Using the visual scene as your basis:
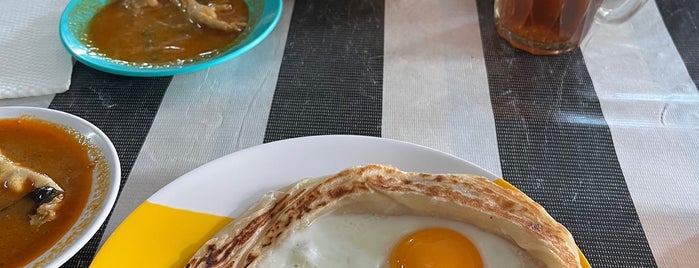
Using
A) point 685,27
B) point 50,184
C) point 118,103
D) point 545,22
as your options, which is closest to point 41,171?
point 50,184

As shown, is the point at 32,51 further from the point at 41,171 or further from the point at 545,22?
the point at 545,22

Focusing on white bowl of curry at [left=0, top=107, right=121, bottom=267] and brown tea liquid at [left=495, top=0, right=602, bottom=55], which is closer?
white bowl of curry at [left=0, top=107, right=121, bottom=267]

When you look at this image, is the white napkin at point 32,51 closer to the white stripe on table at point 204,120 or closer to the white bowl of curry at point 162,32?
the white bowl of curry at point 162,32

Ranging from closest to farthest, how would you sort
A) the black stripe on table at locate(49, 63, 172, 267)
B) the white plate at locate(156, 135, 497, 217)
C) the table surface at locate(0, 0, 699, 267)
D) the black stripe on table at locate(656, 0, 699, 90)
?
1. the white plate at locate(156, 135, 497, 217)
2. the table surface at locate(0, 0, 699, 267)
3. the black stripe on table at locate(49, 63, 172, 267)
4. the black stripe on table at locate(656, 0, 699, 90)

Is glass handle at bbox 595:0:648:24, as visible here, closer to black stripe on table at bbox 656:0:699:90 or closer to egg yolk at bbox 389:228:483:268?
black stripe on table at bbox 656:0:699:90

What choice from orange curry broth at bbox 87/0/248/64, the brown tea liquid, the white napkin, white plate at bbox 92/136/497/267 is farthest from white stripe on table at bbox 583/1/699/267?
the white napkin

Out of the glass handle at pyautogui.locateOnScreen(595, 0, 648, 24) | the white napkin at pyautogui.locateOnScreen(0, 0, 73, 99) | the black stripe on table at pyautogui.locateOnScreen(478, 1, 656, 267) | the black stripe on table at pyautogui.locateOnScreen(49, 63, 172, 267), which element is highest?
the glass handle at pyautogui.locateOnScreen(595, 0, 648, 24)

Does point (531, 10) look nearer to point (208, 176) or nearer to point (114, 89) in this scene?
point (208, 176)
